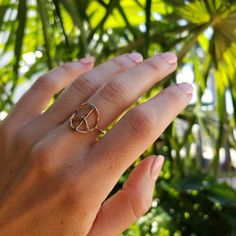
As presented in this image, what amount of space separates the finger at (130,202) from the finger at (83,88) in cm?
7

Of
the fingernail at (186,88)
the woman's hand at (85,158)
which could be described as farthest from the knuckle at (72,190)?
the fingernail at (186,88)

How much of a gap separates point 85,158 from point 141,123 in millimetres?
44

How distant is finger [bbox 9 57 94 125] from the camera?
0.41 m

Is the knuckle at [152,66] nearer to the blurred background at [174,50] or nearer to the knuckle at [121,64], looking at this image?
the knuckle at [121,64]

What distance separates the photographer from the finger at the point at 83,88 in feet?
1.21

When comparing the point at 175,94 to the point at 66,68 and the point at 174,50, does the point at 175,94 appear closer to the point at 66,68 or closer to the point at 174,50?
the point at 66,68

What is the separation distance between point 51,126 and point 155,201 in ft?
1.88

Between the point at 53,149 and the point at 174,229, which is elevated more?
the point at 53,149

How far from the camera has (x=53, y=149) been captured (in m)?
0.33

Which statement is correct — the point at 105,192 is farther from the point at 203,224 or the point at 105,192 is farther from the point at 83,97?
the point at 203,224

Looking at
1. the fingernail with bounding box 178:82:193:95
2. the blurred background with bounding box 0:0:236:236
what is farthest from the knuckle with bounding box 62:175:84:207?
the blurred background with bounding box 0:0:236:236

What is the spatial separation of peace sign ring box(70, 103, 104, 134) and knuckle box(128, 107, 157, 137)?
28 mm

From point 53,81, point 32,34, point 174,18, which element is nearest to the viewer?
point 53,81

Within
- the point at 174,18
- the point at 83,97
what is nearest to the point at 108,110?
the point at 83,97
